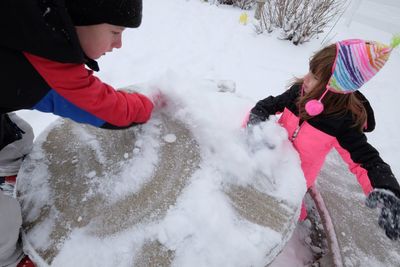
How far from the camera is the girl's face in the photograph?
1.63 meters

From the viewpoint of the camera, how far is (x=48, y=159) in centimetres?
142

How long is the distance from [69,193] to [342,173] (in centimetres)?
206

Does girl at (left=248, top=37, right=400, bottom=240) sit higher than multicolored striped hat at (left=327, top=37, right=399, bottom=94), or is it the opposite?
multicolored striped hat at (left=327, top=37, right=399, bottom=94)

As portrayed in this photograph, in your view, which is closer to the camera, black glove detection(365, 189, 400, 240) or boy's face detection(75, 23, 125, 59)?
boy's face detection(75, 23, 125, 59)

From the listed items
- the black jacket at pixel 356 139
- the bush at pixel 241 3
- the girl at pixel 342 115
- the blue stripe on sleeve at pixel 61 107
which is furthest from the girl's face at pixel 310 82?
the bush at pixel 241 3

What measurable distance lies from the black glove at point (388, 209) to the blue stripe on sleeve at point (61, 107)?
133 cm

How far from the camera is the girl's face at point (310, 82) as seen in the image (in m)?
1.63

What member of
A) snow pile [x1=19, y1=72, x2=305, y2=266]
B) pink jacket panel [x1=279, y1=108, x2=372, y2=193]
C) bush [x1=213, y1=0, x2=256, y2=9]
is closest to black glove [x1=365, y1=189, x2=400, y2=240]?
pink jacket panel [x1=279, y1=108, x2=372, y2=193]

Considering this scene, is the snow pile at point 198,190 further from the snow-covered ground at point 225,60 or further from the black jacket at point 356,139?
the snow-covered ground at point 225,60

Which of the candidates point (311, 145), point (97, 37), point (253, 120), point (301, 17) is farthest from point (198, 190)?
point (301, 17)

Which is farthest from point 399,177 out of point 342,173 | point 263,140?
point 263,140

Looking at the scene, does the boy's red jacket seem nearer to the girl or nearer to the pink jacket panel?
the girl

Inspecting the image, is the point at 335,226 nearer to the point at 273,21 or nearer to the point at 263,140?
the point at 263,140

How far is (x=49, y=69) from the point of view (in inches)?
40.4
